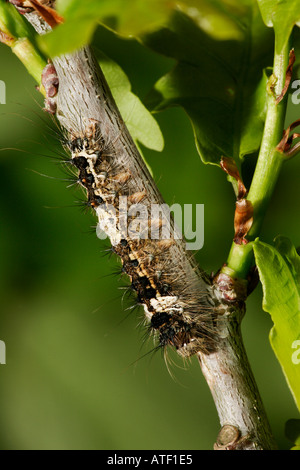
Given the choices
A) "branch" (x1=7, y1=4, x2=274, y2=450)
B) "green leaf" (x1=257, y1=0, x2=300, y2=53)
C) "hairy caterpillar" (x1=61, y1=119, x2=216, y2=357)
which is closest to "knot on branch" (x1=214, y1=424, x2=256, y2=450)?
"branch" (x1=7, y1=4, x2=274, y2=450)

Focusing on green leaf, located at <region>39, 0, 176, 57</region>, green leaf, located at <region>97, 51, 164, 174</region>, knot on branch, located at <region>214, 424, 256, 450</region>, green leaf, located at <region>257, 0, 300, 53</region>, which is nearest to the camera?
green leaf, located at <region>39, 0, 176, 57</region>

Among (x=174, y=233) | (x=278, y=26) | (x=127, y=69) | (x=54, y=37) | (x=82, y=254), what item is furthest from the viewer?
(x=82, y=254)

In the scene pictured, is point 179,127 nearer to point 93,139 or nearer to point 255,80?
point 255,80

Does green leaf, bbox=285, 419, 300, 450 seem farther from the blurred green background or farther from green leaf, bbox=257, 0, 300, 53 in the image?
green leaf, bbox=257, 0, 300, 53

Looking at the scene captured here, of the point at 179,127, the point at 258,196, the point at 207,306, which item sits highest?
the point at 179,127

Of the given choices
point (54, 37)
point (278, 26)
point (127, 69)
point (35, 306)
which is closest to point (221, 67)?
point (278, 26)

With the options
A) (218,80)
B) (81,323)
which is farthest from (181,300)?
(81,323)

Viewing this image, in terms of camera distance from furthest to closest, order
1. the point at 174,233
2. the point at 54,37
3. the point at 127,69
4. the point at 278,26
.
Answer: the point at 127,69 < the point at 174,233 < the point at 278,26 < the point at 54,37
